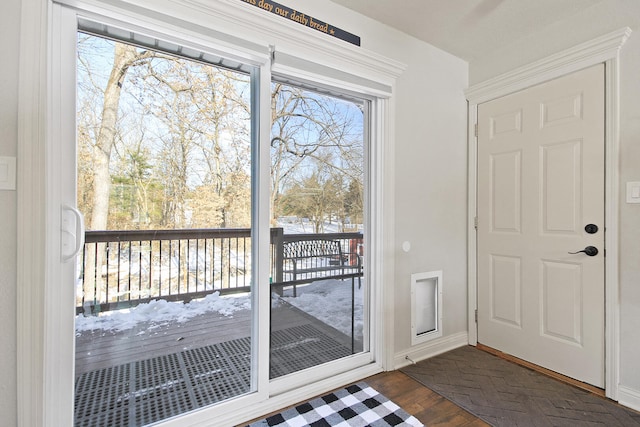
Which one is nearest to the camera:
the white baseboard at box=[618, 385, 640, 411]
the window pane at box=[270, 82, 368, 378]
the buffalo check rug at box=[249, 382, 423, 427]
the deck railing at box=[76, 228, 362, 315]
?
the deck railing at box=[76, 228, 362, 315]

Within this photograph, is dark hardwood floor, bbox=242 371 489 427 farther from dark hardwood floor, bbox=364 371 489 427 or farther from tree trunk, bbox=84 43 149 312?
tree trunk, bbox=84 43 149 312

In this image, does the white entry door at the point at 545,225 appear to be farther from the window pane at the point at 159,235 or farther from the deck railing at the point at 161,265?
the window pane at the point at 159,235

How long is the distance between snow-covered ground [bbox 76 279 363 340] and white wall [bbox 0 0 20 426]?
0.77ft

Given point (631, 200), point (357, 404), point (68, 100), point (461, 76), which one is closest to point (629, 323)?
point (631, 200)

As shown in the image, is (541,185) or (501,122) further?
(501,122)

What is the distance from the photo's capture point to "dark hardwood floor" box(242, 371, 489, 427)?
1.68m

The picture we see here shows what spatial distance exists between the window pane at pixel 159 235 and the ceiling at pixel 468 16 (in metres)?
1.14

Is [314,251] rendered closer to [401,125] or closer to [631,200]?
[401,125]

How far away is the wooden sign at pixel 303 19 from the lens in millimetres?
1716

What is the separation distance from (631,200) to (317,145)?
1.94m

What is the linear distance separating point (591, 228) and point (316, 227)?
181 cm

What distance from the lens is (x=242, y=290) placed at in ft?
5.83

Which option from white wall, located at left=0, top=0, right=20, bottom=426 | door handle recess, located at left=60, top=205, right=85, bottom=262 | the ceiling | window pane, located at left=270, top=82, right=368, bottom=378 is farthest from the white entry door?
white wall, located at left=0, top=0, right=20, bottom=426

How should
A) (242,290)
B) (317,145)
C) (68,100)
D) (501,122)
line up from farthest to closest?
(501,122), (317,145), (242,290), (68,100)
